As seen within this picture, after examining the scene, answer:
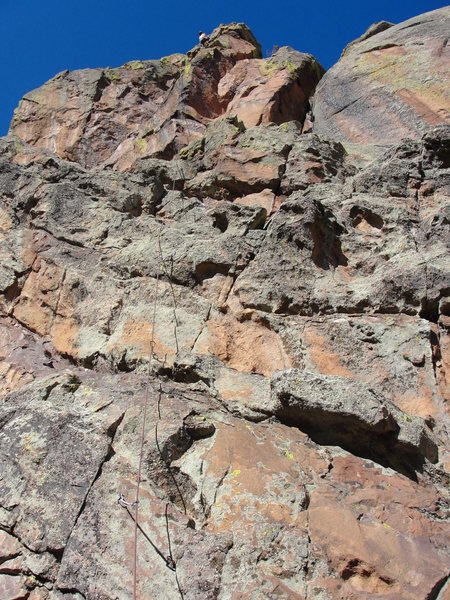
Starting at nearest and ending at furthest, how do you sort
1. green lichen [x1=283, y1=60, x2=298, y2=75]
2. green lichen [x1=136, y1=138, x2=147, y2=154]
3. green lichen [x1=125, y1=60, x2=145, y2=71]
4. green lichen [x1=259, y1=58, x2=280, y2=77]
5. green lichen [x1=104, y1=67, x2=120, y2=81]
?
green lichen [x1=136, y1=138, x2=147, y2=154]
green lichen [x1=283, y1=60, x2=298, y2=75]
green lichen [x1=259, y1=58, x2=280, y2=77]
green lichen [x1=104, y1=67, x2=120, y2=81]
green lichen [x1=125, y1=60, x2=145, y2=71]

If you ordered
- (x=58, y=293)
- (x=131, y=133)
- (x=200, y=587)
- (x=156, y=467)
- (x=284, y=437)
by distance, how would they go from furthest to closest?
(x=131, y=133)
(x=58, y=293)
(x=284, y=437)
(x=156, y=467)
(x=200, y=587)

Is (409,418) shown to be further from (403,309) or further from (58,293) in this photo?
(58,293)

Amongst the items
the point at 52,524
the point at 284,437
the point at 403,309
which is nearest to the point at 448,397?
the point at 403,309

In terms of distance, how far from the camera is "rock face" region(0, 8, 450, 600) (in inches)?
281

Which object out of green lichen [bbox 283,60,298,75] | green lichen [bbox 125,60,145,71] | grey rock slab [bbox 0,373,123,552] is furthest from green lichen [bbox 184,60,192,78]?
grey rock slab [bbox 0,373,123,552]

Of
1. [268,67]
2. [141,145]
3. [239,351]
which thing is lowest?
[239,351]

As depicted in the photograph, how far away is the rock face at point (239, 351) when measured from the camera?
23.4 ft

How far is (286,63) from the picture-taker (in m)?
20.7

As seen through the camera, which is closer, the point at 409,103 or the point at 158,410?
the point at 158,410

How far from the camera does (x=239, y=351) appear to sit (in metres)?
10.7

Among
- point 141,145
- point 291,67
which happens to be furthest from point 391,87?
point 141,145

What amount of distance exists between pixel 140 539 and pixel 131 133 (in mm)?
15330

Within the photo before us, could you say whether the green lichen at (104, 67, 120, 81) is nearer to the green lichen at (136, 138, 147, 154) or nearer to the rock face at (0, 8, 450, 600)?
the rock face at (0, 8, 450, 600)

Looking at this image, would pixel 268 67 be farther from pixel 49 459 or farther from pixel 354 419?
pixel 49 459
